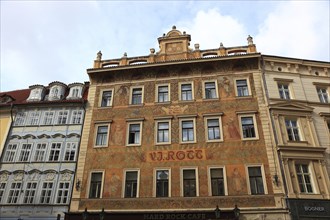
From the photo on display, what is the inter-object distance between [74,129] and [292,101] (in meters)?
14.5

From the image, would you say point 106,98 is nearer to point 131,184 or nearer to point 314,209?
point 131,184

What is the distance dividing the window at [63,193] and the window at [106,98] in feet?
19.1

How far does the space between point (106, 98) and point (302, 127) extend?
13127mm

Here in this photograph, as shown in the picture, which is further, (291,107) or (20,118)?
(20,118)

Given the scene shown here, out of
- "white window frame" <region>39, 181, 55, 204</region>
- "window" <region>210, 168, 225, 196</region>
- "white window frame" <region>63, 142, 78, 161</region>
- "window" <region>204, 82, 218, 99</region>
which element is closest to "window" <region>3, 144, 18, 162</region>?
"white window frame" <region>39, 181, 55, 204</region>

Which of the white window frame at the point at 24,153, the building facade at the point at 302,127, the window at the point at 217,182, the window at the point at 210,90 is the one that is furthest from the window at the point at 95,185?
the building facade at the point at 302,127

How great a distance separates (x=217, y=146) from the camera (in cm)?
1596

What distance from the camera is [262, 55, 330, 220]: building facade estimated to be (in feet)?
46.4

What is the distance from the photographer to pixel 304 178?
587 inches

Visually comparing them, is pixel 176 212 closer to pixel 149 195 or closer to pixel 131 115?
pixel 149 195

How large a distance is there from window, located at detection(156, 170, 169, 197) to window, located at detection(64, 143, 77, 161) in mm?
5834

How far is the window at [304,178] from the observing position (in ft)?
47.9

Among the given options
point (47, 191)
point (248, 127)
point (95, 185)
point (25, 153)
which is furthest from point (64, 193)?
point (248, 127)

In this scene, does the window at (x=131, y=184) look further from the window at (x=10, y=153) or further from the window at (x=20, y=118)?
the window at (x=20, y=118)
